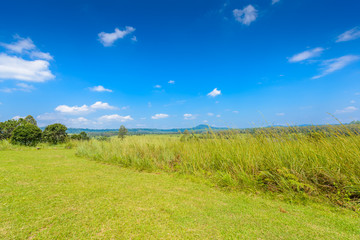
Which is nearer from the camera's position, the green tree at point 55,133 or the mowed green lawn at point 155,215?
the mowed green lawn at point 155,215

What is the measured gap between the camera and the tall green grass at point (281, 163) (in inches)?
130

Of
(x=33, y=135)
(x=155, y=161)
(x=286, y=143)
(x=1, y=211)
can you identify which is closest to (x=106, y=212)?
(x=1, y=211)

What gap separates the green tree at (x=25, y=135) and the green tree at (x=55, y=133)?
1.86 meters

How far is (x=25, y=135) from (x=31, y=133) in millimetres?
419

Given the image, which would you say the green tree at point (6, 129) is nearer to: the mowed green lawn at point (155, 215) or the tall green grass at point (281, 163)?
the mowed green lawn at point (155, 215)

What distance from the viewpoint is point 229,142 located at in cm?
530

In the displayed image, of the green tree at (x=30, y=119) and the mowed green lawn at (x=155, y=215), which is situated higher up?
the green tree at (x=30, y=119)

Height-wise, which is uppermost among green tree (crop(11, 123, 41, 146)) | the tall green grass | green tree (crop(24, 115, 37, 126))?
green tree (crop(24, 115, 37, 126))

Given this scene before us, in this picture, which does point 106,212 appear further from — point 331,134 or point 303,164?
point 331,134

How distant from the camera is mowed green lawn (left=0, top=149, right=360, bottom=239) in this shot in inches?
85.0

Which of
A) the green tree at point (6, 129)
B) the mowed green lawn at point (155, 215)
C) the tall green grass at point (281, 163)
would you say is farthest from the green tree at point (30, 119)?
the tall green grass at point (281, 163)

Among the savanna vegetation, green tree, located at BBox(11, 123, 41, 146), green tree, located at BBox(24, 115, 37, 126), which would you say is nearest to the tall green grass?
the savanna vegetation

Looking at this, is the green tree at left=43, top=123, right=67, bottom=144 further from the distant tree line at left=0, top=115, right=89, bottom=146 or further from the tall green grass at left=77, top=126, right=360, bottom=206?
the tall green grass at left=77, top=126, right=360, bottom=206

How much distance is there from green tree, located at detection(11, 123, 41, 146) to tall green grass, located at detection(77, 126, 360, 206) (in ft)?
43.7
